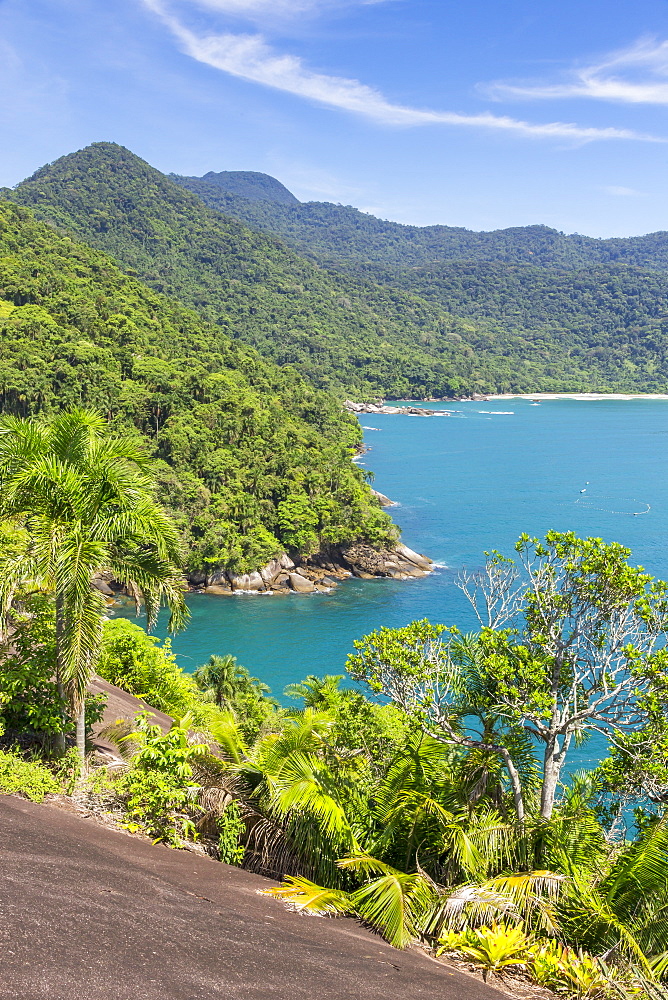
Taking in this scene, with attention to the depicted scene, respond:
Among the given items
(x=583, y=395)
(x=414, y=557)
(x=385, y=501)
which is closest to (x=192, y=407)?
(x=385, y=501)

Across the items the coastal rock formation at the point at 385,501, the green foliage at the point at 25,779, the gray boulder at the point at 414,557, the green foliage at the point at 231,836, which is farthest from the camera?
the coastal rock formation at the point at 385,501

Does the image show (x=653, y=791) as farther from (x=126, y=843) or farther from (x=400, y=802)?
(x=126, y=843)

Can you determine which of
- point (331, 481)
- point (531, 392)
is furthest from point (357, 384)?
point (331, 481)

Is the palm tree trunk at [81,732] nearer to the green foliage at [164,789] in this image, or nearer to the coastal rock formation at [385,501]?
the green foliage at [164,789]

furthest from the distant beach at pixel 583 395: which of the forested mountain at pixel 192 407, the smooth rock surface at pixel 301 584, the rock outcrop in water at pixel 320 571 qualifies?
the smooth rock surface at pixel 301 584

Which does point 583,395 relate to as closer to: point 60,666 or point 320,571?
point 320,571

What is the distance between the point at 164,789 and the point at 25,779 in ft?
4.75

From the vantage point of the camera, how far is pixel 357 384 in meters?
169

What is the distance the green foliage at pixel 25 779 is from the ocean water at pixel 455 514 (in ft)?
77.2

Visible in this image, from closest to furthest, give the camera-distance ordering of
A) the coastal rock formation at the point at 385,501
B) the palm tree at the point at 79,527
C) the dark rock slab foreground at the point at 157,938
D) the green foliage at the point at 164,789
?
the dark rock slab foreground at the point at 157,938
the green foliage at the point at 164,789
the palm tree at the point at 79,527
the coastal rock formation at the point at 385,501

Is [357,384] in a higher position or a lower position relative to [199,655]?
higher

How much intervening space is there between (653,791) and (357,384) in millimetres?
163888

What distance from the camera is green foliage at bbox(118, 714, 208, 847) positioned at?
7.28 metres

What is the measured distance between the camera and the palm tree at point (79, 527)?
804 cm
